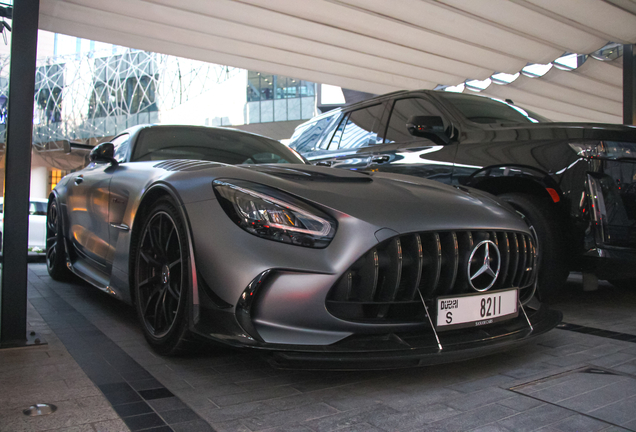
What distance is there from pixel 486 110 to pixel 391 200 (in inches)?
99.7

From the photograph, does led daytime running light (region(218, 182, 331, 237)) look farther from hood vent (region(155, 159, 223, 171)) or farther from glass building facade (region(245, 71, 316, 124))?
glass building facade (region(245, 71, 316, 124))

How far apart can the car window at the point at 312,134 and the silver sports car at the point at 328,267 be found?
296 cm

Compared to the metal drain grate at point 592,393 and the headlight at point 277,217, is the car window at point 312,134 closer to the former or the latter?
the headlight at point 277,217

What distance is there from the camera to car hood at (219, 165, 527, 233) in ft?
7.02

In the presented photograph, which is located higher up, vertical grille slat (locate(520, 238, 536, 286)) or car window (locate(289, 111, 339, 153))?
car window (locate(289, 111, 339, 153))

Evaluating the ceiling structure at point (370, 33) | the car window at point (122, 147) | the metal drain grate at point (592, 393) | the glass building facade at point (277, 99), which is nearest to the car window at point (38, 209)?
the ceiling structure at point (370, 33)

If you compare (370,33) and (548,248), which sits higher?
(370,33)

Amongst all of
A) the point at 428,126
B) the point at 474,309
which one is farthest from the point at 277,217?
the point at 428,126

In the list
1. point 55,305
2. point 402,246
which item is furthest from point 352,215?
point 55,305

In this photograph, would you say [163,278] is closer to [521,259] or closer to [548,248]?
[521,259]

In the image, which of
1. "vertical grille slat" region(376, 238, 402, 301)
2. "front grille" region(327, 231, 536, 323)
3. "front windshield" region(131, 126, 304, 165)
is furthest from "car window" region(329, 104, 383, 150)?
"vertical grille slat" region(376, 238, 402, 301)

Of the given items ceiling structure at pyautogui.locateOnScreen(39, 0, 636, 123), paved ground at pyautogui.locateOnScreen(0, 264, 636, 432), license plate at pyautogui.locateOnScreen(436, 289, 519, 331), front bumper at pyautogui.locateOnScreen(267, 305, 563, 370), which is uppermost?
ceiling structure at pyautogui.locateOnScreen(39, 0, 636, 123)

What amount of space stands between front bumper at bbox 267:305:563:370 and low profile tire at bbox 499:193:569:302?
1.45m

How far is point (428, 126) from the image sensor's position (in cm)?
410
